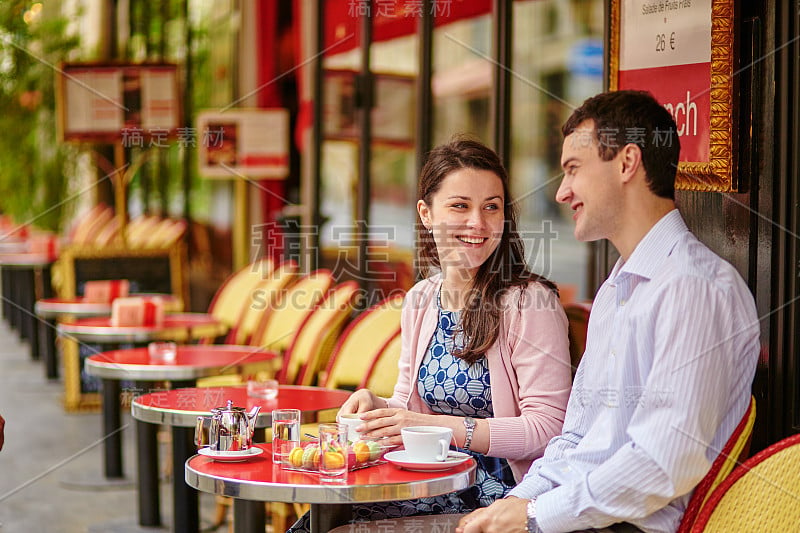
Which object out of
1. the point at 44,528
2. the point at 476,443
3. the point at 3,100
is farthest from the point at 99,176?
the point at 476,443

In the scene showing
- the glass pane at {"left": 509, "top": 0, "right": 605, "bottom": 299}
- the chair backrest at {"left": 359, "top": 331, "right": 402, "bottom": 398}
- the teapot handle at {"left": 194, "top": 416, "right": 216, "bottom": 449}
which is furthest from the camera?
the glass pane at {"left": 509, "top": 0, "right": 605, "bottom": 299}

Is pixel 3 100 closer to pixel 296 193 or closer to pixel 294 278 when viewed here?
pixel 296 193

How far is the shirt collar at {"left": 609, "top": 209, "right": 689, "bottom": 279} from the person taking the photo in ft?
6.93

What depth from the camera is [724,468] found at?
2.04 meters

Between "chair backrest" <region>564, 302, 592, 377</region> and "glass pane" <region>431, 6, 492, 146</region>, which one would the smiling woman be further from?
"glass pane" <region>431, 6, 492, 146</region>

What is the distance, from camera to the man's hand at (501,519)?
2.14 metres

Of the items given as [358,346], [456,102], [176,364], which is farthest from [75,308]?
[456,102]

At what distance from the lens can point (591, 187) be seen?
2.18 meters

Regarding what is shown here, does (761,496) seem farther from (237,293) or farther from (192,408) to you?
(237,293)

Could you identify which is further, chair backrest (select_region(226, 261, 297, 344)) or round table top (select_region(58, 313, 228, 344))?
chair backrest (select_region(226, 261, 297, 344))

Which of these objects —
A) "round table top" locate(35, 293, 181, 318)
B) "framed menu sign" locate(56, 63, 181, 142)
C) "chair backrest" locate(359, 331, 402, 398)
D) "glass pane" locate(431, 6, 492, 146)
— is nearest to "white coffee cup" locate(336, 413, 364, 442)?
"chair backrest" locate(359, 331, 402, 398)

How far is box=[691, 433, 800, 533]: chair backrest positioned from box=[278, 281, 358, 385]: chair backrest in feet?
7.56

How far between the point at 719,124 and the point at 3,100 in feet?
35.2

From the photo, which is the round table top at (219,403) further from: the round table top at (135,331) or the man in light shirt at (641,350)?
the round table top at (135,331)
